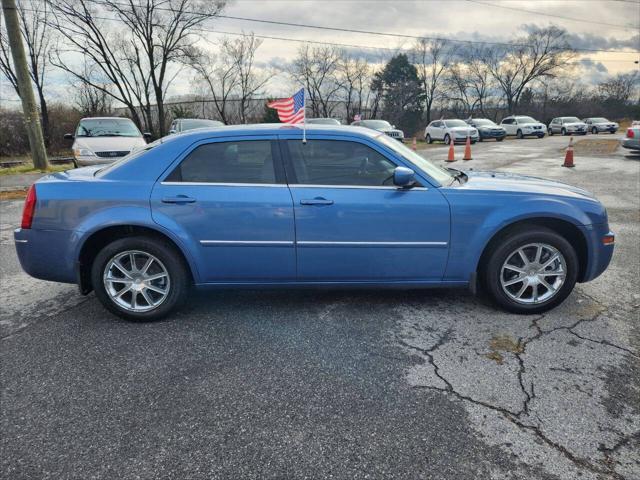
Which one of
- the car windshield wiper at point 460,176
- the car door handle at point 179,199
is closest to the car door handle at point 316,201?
the car door handle at point 179,199

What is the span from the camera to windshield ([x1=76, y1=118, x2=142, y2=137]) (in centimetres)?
1146

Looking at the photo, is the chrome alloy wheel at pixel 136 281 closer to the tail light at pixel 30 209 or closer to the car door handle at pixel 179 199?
the car door handle at pixel 179 199

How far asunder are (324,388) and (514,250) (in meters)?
2.00

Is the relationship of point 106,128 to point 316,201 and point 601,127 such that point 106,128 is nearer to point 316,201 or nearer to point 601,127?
point 316,201

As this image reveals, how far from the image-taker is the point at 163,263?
3.46m

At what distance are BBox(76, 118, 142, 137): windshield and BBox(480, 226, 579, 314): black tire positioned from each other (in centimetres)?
1088

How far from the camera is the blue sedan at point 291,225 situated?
3.37 meters

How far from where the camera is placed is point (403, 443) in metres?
2.17

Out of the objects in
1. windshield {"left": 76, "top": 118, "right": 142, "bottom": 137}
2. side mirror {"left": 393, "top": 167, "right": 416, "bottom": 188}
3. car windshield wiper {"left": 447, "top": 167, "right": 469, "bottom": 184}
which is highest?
windshield {"left": 76, "top": 118, "right": 142, "bottom": 137}

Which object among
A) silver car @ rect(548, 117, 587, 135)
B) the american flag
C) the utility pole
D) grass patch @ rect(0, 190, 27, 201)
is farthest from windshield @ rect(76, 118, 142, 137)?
silver car @ rect(548, 117, 587, 135)

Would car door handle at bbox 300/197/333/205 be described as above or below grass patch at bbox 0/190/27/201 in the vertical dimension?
above

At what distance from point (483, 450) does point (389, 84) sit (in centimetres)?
6209

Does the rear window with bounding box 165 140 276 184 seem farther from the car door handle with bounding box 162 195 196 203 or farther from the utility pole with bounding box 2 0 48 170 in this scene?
the utility pole with bounding box 2 0 48 170

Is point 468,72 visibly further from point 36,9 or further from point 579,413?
point 579,413
